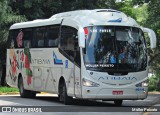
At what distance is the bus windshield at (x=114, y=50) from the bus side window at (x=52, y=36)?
8.19 ft

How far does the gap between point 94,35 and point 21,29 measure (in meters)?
7.04

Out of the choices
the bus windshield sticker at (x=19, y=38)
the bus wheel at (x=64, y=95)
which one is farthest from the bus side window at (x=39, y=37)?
the bus wheel at (x=64, y=95)

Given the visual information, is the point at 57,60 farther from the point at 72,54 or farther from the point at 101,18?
the point at 101,18

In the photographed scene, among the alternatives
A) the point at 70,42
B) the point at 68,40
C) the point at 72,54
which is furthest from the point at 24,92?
the point at 72,54

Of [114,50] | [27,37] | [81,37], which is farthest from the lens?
[27,37]

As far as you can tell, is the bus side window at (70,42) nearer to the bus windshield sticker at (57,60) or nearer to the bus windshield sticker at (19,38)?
the bus windshield sticker at (57,60)

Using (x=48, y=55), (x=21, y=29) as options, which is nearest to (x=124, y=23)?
(x=48, y=55)

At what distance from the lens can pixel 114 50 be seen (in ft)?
61.3

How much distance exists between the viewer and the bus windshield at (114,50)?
18531 mm

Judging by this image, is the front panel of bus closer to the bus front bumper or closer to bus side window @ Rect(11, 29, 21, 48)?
the bus front bumper

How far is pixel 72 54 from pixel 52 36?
7.67ft

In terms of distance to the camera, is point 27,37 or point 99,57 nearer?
point 99,57

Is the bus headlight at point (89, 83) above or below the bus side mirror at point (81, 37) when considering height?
below

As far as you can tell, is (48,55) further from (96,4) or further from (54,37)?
(96,4)
